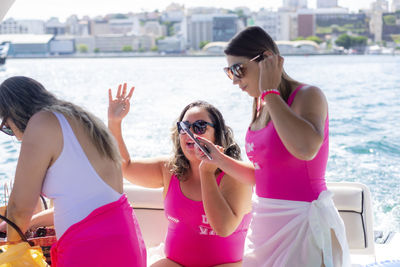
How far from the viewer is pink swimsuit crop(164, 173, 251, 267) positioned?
1816mm

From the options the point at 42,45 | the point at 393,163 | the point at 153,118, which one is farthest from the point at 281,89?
the point at 42,45

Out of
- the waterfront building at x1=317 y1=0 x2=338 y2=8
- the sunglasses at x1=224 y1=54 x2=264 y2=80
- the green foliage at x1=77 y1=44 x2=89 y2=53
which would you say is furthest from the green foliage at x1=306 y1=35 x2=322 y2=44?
the sunglasses at x1=224 y1=54 x2=264 y2=80

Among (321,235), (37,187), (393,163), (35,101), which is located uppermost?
(35,101)

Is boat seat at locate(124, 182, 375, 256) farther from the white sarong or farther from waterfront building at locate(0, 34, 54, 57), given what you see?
Result: waterfront building at locate(0, 34, 54, 57)

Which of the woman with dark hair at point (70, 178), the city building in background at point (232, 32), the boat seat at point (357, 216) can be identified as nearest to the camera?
the woman with dark hair at point (70, 178)

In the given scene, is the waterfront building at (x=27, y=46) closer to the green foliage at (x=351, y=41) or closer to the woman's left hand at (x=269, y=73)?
the green foliage at (x=351, y=41)

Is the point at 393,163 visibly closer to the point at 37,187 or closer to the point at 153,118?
the point at 153,118

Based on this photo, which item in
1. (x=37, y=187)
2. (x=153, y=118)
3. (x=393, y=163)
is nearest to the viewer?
(x=37, y=187)

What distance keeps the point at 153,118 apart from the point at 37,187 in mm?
8938

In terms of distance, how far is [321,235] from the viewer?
1.33 m

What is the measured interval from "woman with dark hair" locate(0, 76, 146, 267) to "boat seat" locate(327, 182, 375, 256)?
1174 millimetres

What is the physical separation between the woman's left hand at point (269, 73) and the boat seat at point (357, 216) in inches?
40.8

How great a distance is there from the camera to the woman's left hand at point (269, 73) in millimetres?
1350

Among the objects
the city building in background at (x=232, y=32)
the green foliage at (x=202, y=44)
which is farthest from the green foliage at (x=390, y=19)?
the green foliage at (x=202, y=44)
